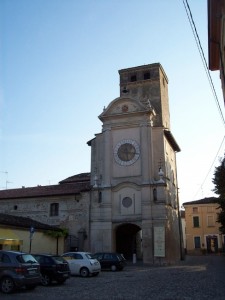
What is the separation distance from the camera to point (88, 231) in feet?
119

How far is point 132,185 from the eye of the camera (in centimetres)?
3612

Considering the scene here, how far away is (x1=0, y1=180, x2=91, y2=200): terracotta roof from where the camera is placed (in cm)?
3841

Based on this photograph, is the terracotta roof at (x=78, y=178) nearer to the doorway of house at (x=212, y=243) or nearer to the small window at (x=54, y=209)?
the small window at (x=54, y=209)

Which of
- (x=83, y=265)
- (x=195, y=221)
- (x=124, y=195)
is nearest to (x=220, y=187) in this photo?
(x=124, y=195)

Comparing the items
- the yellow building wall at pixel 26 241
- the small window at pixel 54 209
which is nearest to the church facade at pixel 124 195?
the small window at pixel 54 209

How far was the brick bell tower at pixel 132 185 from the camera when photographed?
34344 mm

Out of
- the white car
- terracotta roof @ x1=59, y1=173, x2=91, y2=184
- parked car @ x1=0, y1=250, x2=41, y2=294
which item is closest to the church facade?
terracotta roof @ x1=59, y1=173, x2=91, y2=184

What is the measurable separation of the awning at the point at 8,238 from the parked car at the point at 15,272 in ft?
35.8

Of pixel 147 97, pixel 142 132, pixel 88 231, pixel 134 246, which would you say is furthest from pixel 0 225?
pixel 147 97

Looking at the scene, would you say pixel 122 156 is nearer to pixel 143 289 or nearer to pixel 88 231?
pixel 88 231

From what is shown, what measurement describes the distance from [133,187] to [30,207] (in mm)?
11644

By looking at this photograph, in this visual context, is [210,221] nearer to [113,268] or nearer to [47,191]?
[47,191]

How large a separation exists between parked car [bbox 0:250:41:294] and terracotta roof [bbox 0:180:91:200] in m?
22.5

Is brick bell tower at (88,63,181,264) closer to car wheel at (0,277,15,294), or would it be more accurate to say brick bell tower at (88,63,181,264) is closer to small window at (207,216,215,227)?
car wheel at (0,277,15,294)
